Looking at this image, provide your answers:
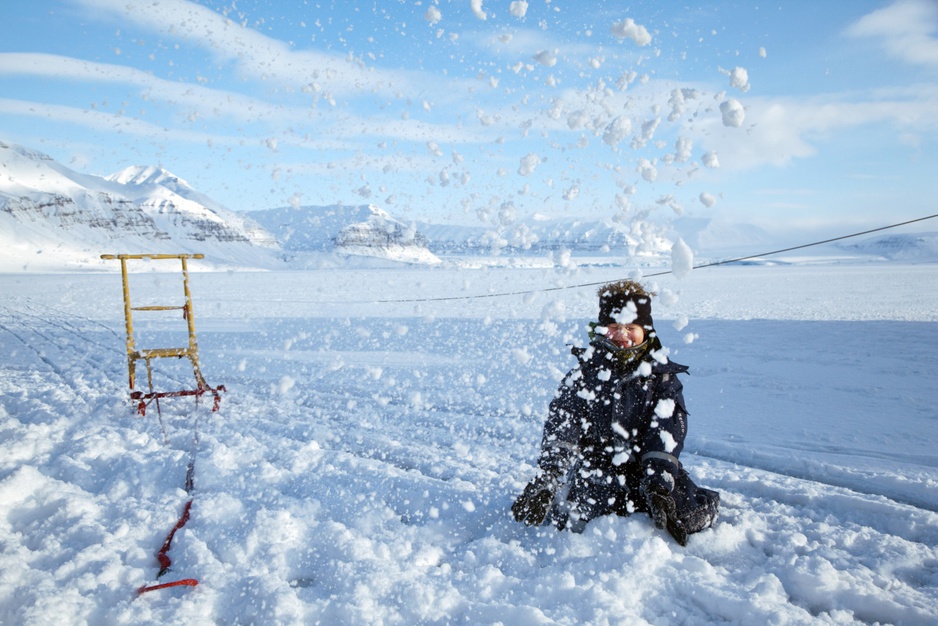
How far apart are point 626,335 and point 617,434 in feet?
1.71

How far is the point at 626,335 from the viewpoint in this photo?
2924 mm

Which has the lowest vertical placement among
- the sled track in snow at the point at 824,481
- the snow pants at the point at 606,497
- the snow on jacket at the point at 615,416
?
the sled track in snow at the point at 824,481

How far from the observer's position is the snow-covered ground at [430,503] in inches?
92.0

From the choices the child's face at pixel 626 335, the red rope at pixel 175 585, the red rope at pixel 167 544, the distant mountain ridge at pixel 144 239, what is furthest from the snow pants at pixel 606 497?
the distant mountain ridge at pixel 144 239

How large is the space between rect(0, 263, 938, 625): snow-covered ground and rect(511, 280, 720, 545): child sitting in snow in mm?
154

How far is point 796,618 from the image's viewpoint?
225 cm

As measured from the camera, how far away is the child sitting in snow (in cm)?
287

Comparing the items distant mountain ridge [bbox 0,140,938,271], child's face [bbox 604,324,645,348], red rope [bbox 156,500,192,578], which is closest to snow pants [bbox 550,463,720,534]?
child's face [bbox 604,324,645,348]

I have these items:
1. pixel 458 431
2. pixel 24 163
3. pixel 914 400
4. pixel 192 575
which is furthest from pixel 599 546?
pixel 24 163

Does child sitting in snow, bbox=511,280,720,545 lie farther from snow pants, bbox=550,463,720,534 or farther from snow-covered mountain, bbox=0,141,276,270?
snow-covered mountain, bbox=0,141,276,270

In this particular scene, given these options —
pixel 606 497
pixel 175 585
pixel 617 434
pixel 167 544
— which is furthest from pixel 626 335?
pixel 167 544

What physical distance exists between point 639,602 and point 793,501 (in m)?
1.65

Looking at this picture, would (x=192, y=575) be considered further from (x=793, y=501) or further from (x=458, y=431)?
(x=793, y=501)

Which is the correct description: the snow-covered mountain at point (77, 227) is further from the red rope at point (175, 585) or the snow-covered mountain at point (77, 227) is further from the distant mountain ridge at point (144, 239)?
the red rope at point (175, 585)
